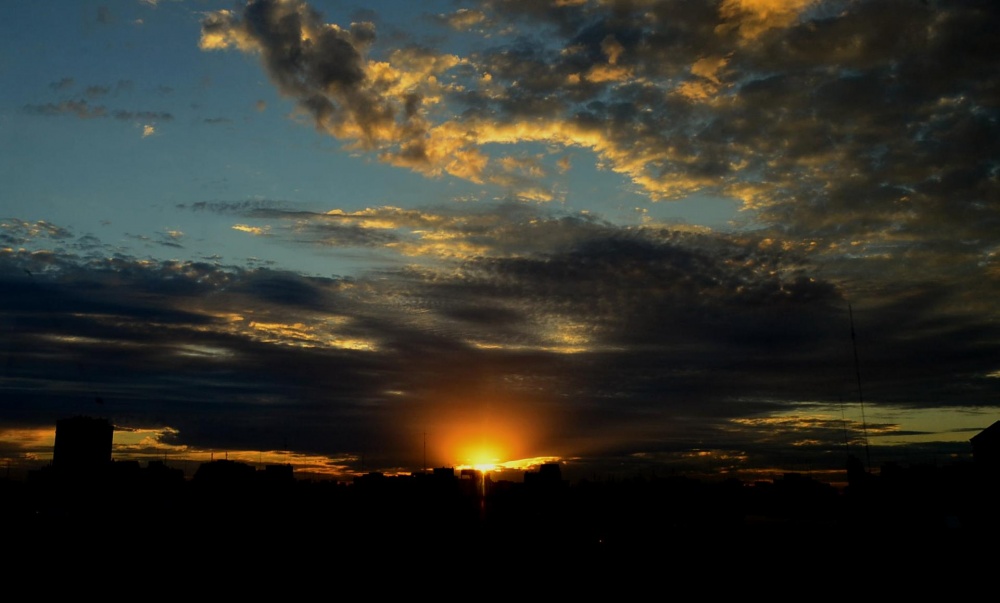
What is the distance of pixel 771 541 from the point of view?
201ft

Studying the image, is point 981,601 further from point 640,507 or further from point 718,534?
point 640,507

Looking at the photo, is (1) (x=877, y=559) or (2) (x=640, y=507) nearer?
(1) (x=877, y=559)

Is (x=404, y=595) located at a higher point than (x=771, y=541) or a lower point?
lower

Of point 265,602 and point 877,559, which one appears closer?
point 877,559

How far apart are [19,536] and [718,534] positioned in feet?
249

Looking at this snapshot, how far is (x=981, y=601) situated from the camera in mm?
46500

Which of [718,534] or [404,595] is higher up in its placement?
[718,534]

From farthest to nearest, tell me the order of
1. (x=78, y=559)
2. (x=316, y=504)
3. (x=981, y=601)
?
1. (x=316, y=504)
2. (x=78, y=559)
3. (x=981, y=601)

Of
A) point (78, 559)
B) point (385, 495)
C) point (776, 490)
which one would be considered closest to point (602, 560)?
point (78, 559)

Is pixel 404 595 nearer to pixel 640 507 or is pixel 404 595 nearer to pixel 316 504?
pixel 316 504

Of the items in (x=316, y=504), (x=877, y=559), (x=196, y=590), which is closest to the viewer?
(x=877, y=559)

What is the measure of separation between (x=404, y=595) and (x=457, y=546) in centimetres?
1758

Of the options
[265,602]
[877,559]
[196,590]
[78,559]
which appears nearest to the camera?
[877,559]

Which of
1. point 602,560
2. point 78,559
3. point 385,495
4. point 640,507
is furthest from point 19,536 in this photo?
point 640,507
